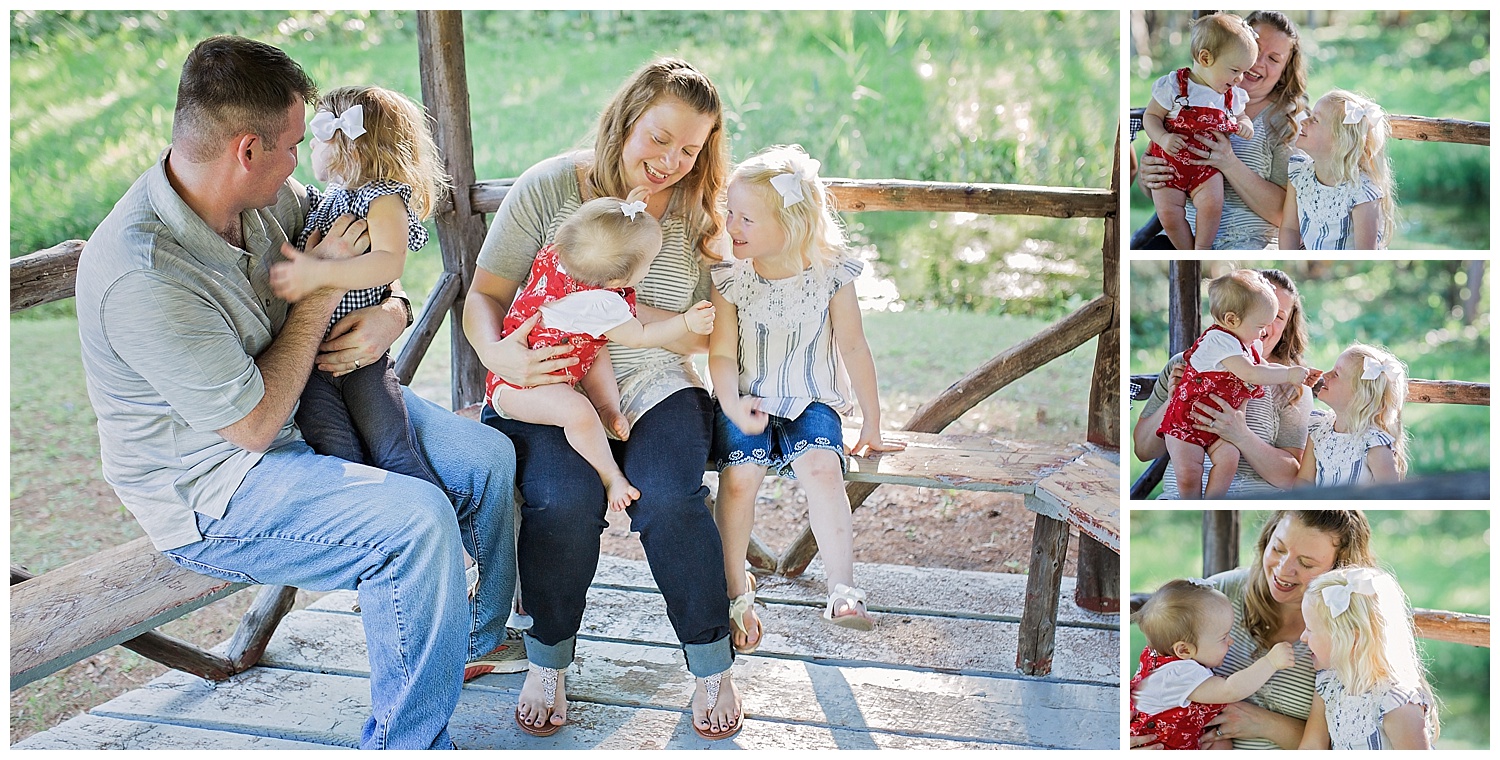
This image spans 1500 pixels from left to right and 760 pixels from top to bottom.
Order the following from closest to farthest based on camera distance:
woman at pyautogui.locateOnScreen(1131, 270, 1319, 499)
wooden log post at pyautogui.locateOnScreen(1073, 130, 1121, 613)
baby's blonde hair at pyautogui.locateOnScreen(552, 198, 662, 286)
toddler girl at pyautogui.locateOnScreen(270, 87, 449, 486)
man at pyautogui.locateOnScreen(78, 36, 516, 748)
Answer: woman at pyautogui.locateOnScreen(1131, 270, 1319, 499), man at pyautogui.locateOnScreen(78, 36, 516, 748), toddler girl at pyautogui.locateOnScreen(270, 87, 449, 486), baby's blonde hair at pyautogui.locateOnScreen(552, 198, 662, 286), wooden log post at pyautogui.locateOnScreen(1073, 130, 1121, 613)

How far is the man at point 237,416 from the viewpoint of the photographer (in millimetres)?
2023

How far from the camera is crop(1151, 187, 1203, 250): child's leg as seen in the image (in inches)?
66.6

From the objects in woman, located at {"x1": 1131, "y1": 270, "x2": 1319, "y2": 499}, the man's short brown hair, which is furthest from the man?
woman, located at {"x1": 1131, "y1": 270, "x2": 1319, "y2": 499}

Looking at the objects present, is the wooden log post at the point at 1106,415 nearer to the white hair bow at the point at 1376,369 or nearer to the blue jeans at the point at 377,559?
the white hair bow at the point at 1376,369

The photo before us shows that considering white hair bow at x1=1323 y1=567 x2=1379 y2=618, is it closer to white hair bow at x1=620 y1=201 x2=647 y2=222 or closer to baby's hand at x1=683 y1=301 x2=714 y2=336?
baby's hand at x1=683 y1=301 x2=714 y2=336

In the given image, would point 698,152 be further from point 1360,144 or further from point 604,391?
point 1360,144

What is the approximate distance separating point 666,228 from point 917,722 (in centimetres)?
128

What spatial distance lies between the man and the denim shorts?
2.23 feet

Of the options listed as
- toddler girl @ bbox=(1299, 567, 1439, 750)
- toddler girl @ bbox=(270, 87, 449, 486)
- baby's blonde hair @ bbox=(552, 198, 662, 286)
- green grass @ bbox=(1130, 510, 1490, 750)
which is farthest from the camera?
baby's blonde hair @ bbox=(552, 198, 662, 286)

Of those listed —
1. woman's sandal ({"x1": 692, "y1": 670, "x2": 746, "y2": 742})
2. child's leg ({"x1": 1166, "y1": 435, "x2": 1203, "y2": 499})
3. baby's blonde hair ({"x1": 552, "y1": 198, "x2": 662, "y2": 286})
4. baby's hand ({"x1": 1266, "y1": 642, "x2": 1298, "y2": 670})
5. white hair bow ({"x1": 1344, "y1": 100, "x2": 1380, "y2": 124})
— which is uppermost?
white hair bow ({"x1": 1344, "y1": 100, "x2": 1380, "y2": 124})

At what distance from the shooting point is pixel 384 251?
2.37 meters

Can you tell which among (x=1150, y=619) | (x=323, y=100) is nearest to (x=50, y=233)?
(x=323, y=100)

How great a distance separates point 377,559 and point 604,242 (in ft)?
2.60
